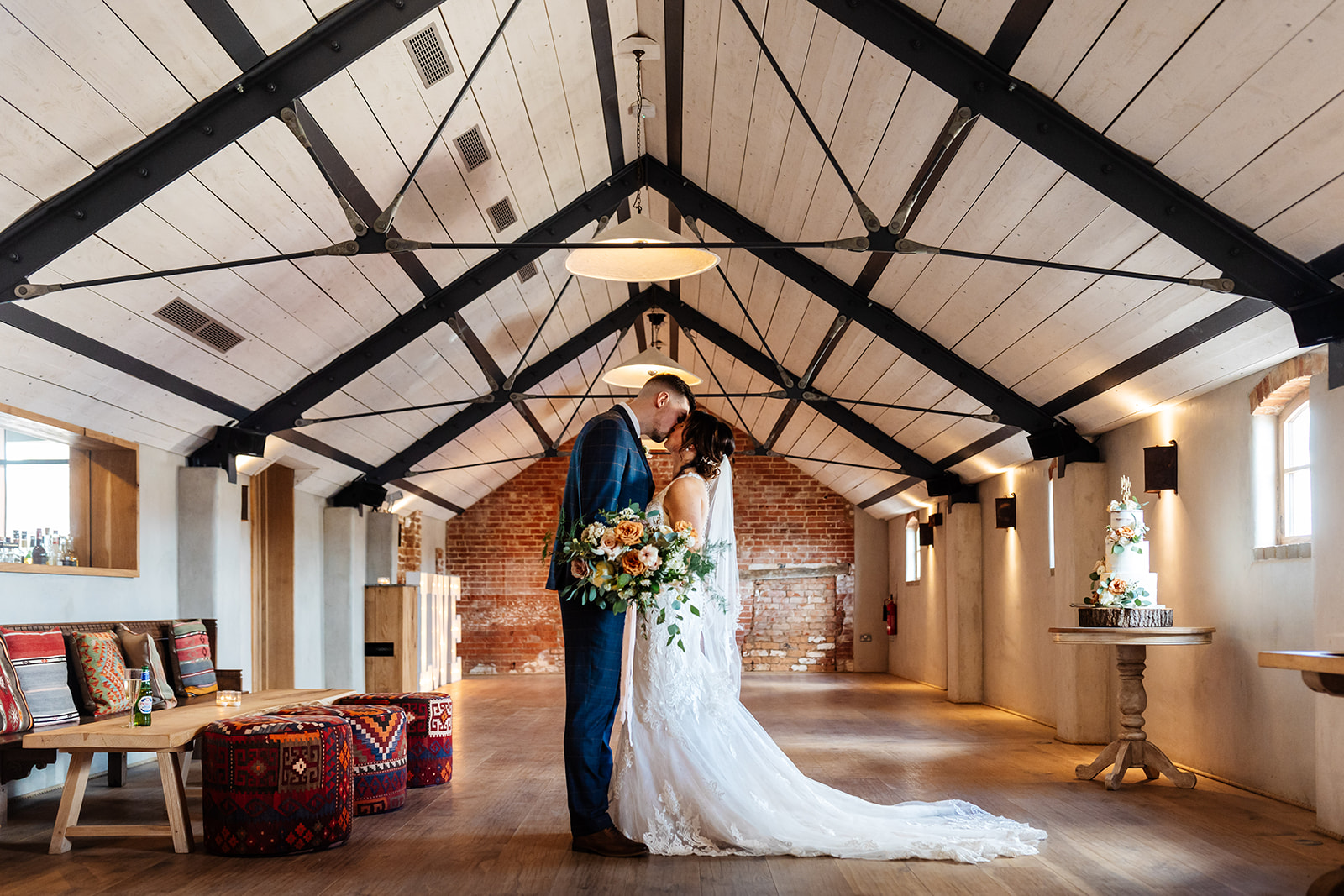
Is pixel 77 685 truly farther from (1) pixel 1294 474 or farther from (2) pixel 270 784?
(1) pixel 1294 474

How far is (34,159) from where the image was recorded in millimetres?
4191

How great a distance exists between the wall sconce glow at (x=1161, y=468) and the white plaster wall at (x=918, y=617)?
15.6ft

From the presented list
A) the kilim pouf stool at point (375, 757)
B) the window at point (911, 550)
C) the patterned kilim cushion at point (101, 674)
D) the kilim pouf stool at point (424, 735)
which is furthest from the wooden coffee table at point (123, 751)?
the window at point (911, 550)

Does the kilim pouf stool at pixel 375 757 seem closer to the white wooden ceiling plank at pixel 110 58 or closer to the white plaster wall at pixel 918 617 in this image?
the white wooden ceiling plank at pixel 110 58

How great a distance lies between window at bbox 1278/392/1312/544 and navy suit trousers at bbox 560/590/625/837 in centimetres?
346

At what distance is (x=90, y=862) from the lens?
4027 mm

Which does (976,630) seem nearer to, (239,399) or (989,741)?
(989,741)

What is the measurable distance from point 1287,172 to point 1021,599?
5.78 meters

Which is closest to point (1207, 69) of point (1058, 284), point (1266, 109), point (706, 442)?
point (1266, 109)

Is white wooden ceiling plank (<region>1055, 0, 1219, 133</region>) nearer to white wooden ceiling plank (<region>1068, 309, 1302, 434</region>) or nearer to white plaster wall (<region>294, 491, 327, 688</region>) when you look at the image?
white wooden ceiling plank (<region>1068, 309, 1302, 434</region>)

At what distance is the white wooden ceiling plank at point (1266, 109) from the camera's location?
3.37 meters

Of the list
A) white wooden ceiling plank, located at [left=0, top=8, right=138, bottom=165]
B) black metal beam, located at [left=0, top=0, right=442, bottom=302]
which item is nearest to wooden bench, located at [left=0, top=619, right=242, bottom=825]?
black metal beam, located at [left=0, top=0, right=442, bottom=302]

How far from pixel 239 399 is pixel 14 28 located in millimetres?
3867

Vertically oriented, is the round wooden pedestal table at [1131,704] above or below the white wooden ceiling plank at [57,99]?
below
